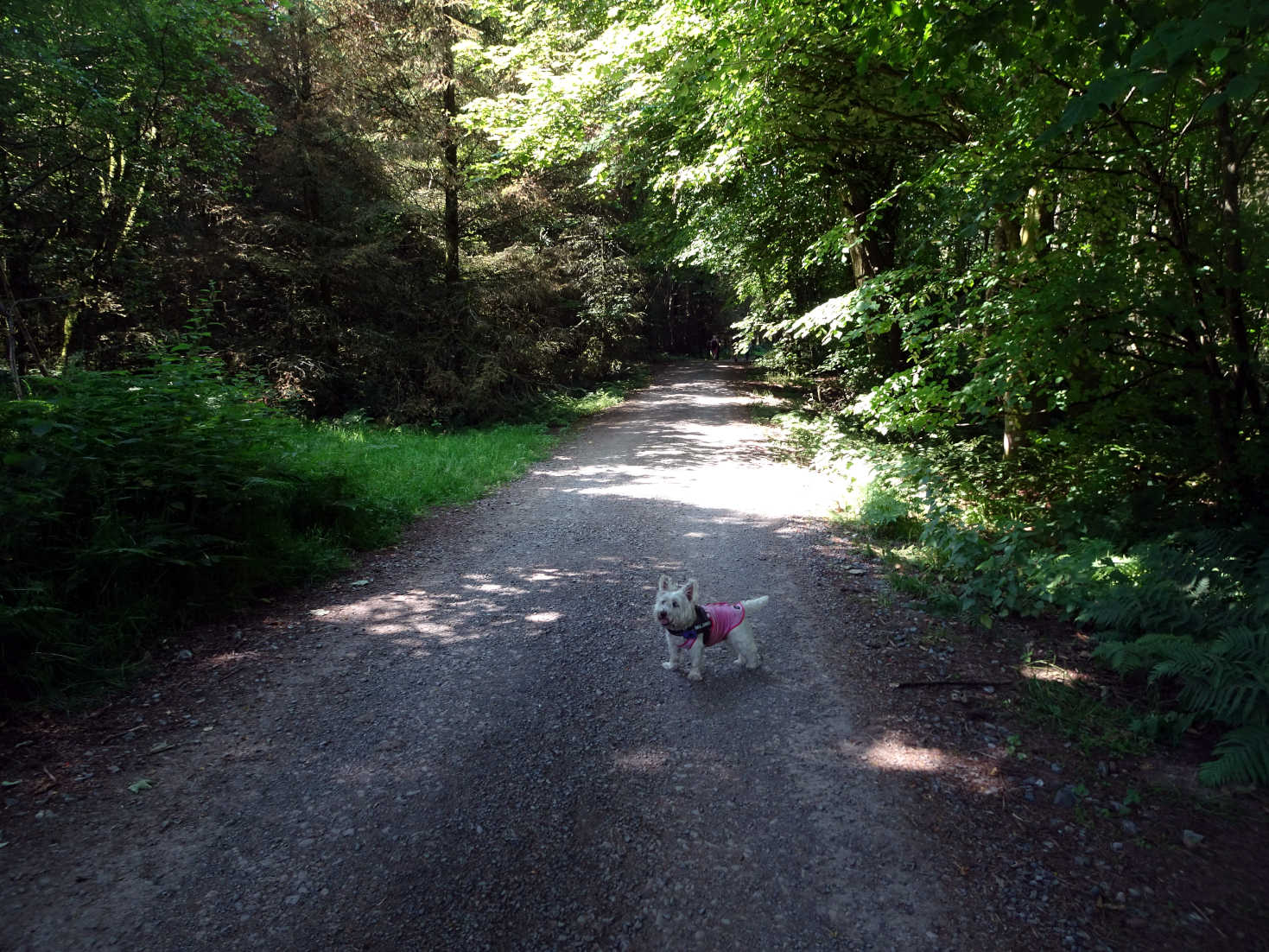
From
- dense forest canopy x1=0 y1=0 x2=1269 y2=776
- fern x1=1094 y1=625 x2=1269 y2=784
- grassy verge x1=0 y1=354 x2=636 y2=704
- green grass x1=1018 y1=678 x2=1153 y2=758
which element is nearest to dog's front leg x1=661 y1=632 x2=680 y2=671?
green grass x1=1018 y1=678 x2=1153 y2=758

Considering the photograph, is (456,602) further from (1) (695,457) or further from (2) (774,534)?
(1) (695,457)

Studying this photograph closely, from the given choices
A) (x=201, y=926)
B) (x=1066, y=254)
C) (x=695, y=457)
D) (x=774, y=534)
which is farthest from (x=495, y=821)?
(x=695, y=457)

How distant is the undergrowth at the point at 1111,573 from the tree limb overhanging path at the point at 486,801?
1217 millimetres

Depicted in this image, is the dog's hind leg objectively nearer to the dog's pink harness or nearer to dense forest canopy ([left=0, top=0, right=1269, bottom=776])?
the dog's pink harness

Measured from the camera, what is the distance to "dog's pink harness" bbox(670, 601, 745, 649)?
4328 mm

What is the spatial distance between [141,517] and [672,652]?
4.47 m

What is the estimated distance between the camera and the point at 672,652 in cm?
458

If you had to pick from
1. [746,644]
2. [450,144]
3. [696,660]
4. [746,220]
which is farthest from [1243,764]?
[450,144]

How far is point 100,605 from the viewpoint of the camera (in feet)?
15.2

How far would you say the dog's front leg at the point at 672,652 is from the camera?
180 inches

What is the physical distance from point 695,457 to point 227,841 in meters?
9.92

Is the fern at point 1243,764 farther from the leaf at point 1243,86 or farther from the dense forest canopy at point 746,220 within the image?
the leaf at point 1243,86

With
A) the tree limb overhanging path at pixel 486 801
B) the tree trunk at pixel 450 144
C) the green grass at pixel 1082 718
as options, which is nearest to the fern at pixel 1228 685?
the green grass at pixel 1082 718

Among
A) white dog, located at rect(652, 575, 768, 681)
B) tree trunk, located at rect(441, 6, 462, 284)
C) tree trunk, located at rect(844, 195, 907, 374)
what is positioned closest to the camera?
white dog, located at rect(652, 575, 768, 681)
